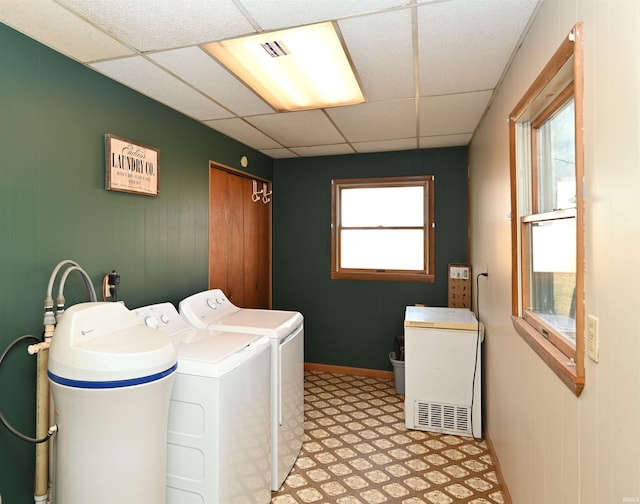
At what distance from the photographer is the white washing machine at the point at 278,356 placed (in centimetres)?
213

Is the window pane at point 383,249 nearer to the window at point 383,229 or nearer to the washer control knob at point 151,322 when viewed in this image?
the window at point 383,229

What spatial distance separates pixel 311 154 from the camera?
4.05 metres

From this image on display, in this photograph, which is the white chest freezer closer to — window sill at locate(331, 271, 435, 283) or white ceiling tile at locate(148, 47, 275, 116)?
window sill at locate(331, 271, 435, 283)

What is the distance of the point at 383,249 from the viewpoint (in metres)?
4.02

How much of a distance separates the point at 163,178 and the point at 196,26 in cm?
118

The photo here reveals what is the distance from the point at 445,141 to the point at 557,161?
220cm

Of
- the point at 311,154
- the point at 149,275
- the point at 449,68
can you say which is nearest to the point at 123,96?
the point at 149,275

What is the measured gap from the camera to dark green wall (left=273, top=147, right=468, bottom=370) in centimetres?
377

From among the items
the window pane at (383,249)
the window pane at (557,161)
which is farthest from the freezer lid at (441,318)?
the window pane at (557,161)

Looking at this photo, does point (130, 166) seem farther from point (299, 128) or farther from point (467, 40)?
point (467, 40)

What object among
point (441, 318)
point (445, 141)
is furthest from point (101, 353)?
point (445, 141)

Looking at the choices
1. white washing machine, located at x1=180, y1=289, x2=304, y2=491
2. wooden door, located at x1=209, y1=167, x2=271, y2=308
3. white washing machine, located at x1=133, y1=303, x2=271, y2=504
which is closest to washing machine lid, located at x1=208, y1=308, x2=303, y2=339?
white washing machine, located at x1=180, y1=289, x2=304, y2=491

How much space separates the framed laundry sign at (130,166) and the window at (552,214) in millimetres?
2115

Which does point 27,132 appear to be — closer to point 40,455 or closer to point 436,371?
point 40,455
